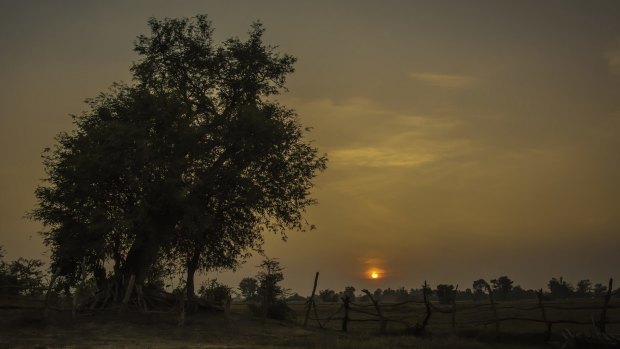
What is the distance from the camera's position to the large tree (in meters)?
27.2

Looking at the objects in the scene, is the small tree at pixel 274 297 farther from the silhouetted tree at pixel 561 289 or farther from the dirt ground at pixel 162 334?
the silhouetted tree at pixel 561 289

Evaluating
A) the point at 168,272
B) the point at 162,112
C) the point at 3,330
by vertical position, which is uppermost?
the point at 162,112

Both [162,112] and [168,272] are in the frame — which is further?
[168,272]

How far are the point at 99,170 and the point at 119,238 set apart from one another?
14.0ft

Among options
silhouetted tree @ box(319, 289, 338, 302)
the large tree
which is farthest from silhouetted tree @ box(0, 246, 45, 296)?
silhouetted tree @ box(319, 289, 338, 302)

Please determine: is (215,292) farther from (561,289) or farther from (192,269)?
(561,289)

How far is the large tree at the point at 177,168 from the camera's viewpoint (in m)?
27.2

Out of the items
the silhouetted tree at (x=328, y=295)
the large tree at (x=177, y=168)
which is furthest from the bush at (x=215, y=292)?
the silhouetted tree at (x=328, y=295)

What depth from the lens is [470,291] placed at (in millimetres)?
168250

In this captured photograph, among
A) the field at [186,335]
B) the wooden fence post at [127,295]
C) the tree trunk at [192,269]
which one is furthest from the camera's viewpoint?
the tree trunk at [192,269]

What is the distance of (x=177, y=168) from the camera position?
90.5ft

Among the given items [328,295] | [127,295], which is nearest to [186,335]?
[127,295]

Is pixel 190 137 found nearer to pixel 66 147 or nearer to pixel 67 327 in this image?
pixel 66 147

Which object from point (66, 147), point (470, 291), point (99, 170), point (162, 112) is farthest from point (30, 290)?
point (470, 291)
